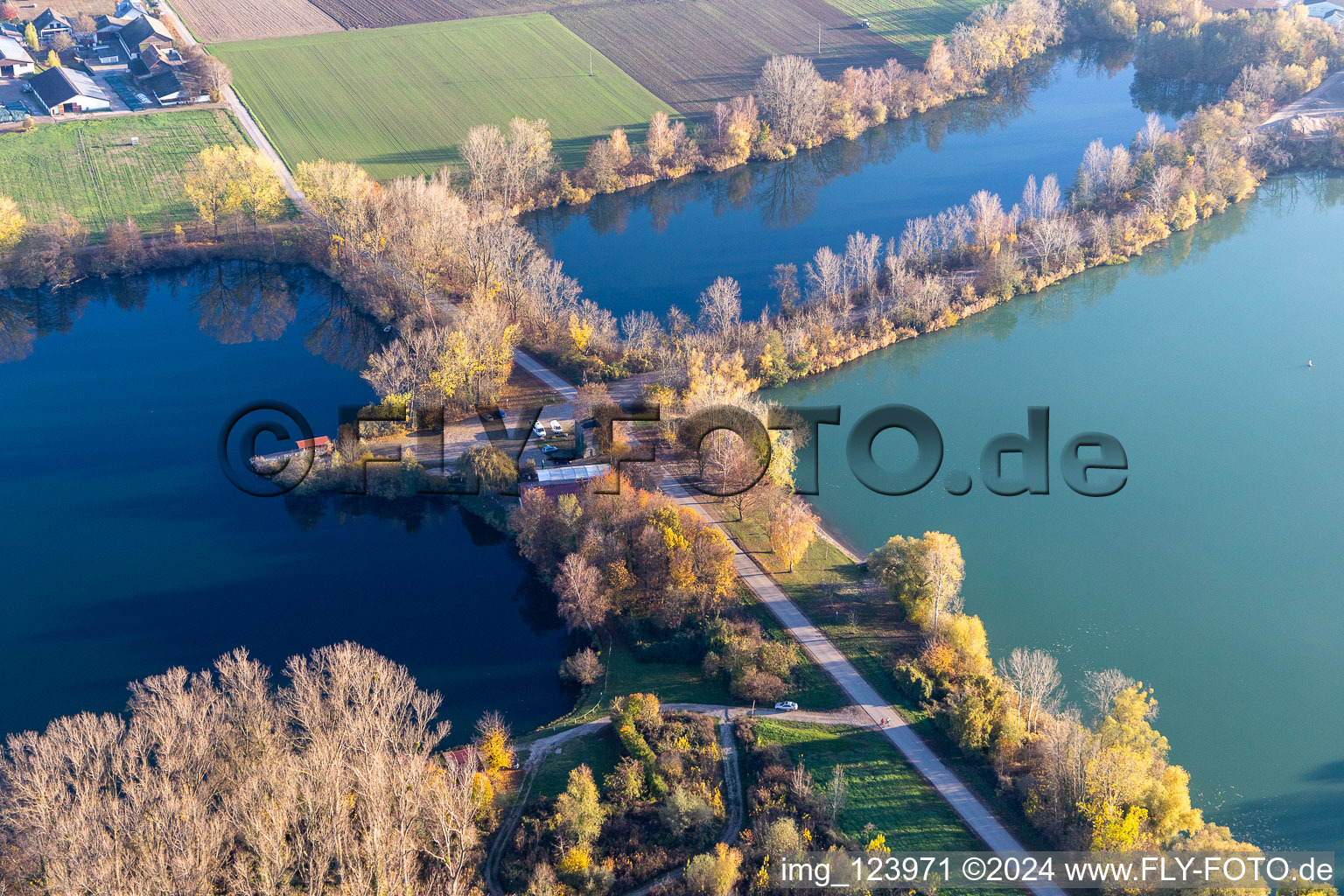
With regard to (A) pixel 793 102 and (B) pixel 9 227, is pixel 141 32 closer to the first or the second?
(B) pixel 9 227

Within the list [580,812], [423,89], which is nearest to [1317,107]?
[423,89]

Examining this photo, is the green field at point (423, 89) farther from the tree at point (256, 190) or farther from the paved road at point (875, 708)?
the paved road at point (875, 708)

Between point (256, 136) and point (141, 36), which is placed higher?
point (141, 36)

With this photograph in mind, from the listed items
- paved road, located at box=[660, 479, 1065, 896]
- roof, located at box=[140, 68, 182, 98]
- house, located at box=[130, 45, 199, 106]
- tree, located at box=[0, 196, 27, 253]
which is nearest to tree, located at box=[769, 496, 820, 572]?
paved road, located at box=[660, 479, 1065, 896]

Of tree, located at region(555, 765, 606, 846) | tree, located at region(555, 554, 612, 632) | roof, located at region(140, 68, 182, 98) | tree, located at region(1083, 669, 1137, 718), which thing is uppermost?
roof, located at region(140, 68, 182, 98)

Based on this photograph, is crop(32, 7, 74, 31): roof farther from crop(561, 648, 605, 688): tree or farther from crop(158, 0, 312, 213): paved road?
crop(561, 648, 605, 688): tree

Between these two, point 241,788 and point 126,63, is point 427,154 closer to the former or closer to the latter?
point 126,63
